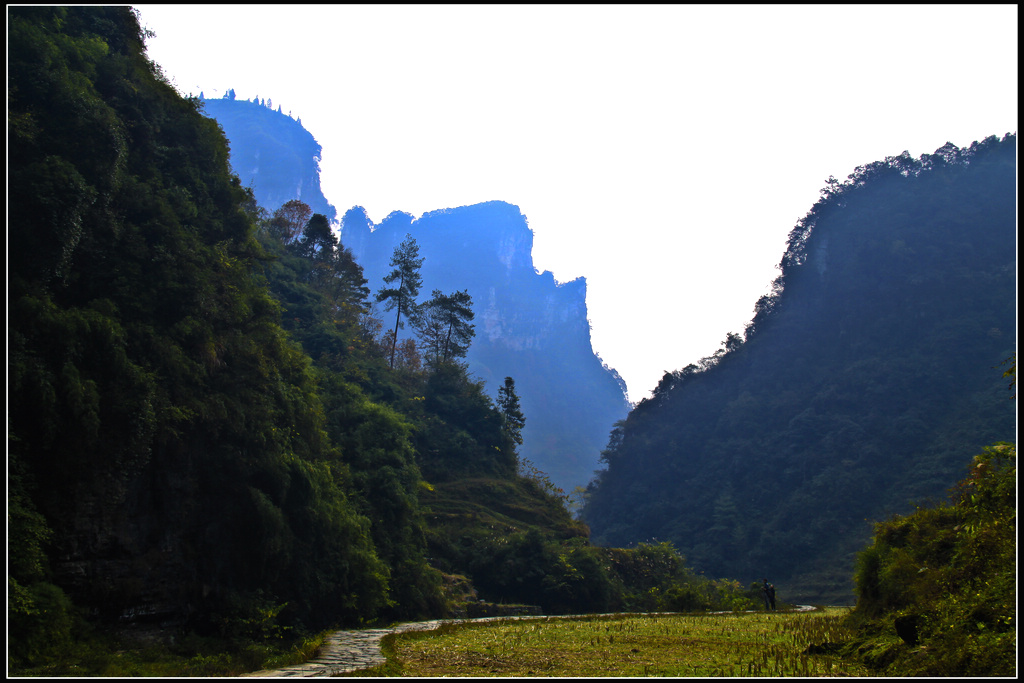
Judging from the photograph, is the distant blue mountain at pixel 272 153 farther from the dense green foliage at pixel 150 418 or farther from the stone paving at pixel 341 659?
the stone paving at pixel 341 659

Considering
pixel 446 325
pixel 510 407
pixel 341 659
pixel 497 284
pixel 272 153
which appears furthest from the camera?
pixel 497 284

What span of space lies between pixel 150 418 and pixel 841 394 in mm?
74728

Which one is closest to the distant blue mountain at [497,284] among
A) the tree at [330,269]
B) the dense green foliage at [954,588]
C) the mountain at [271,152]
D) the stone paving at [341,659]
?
the mountain at [271,152]

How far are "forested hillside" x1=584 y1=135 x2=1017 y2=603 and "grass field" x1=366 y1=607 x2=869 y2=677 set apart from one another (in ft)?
134

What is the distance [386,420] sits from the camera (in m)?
22.8

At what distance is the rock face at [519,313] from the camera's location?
154 meters

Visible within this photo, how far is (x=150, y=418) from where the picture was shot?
1089 cm

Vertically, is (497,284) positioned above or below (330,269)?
above

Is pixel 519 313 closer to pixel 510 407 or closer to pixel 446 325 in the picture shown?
pixel 446 325

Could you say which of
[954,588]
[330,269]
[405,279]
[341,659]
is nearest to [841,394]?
[405,279]

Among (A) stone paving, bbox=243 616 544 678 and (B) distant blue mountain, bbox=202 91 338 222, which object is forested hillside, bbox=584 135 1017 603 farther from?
(B) distant blue mountain, bbox=202 91 338 222

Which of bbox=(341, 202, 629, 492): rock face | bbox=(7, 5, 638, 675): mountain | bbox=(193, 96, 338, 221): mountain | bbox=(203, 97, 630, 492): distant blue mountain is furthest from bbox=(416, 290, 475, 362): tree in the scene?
bbox=(193, 96, 338, 221): mountain

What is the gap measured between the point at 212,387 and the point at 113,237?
12.4 feet

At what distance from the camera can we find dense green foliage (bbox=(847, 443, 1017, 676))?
587 centimetres
